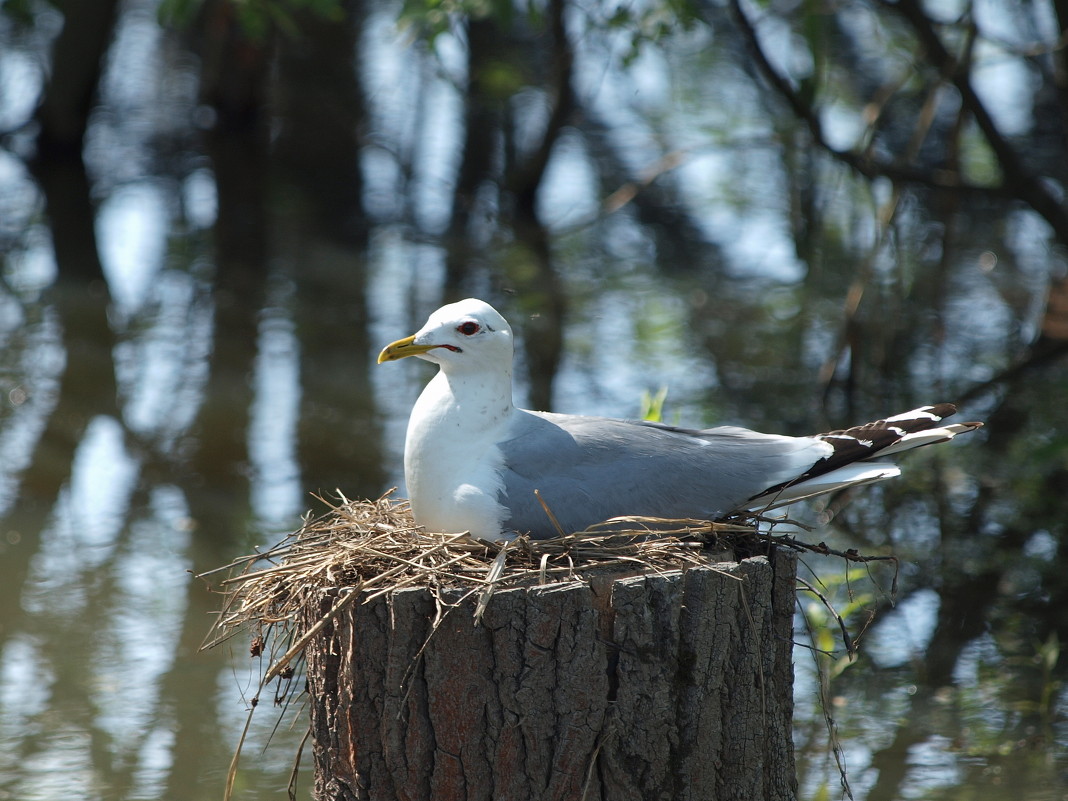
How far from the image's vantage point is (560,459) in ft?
11.0

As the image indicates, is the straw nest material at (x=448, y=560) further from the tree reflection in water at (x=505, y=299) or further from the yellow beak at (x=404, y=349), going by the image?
the tree reflection in water at (x=505, y=299)

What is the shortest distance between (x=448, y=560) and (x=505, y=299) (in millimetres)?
6081

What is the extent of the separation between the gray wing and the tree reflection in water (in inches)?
56.6

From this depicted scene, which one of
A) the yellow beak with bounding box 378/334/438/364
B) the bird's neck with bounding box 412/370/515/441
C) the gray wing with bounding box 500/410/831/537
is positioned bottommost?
the gray wing with bounding box 500/410/831/537

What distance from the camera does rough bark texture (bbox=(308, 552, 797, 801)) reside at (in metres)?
2.80

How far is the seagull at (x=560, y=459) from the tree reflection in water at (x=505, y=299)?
1.44 m

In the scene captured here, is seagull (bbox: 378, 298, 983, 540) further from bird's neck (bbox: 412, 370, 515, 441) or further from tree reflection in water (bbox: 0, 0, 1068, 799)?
tree reflection in water (bbox: 0, 0, 1068, 799)

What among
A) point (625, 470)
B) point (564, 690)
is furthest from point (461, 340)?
point (564, 690)

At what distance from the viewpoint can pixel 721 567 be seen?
291 centimetres

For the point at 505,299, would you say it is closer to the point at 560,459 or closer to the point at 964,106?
the point at 964,106

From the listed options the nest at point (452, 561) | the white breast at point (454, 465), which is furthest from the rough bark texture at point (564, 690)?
the white breast at point (454, 465)

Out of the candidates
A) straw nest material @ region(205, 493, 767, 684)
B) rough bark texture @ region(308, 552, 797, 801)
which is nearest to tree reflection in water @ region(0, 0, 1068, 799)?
straw nest material @ region(205, 493, 767, 684)

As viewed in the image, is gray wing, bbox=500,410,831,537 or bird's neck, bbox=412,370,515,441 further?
bird's neck, bbox=412,370,515,441

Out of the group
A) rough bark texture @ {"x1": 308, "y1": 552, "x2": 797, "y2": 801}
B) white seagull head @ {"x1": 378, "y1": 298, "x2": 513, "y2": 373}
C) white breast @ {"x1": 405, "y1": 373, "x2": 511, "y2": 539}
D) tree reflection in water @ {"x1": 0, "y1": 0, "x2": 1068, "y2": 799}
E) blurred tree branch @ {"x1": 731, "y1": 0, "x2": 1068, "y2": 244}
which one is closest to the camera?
rough bark texture @ {"x1": 308, "y1": 552, "x2": 797, "y2": 801}
